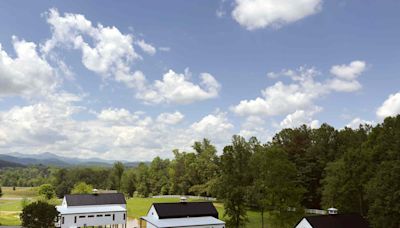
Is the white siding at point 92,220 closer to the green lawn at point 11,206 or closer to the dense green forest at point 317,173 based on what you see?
the dense green forest at point 317,173

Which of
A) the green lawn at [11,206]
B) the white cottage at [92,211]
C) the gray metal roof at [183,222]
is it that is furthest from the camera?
the green lawn at [11,206]

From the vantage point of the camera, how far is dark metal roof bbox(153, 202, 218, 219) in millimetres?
38344

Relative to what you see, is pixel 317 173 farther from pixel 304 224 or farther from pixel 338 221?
pixel 304 224

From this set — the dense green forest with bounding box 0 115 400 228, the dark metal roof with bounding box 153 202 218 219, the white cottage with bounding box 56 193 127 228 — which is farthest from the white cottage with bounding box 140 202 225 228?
the white cottage with bounding box 56 193 127 228

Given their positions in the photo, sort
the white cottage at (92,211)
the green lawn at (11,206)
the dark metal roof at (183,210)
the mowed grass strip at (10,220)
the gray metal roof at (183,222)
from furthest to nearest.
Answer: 1. the green lawn at (11,206)
2. the mowed grass strip at (10,220)
3. the white cottage at (92,211)
4. the dark metal roof at (183,210)
5. the gray metal roof at (183,222)

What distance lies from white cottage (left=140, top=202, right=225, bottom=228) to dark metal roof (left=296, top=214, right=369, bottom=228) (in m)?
9.88

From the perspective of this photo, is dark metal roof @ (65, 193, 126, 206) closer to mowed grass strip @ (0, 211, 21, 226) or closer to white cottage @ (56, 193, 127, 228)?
white cottage @ (56, 193, 127, 228)

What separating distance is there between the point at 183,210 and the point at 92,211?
33.9 ft

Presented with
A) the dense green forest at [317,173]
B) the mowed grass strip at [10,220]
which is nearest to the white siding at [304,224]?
the dense green forest at [317,173]

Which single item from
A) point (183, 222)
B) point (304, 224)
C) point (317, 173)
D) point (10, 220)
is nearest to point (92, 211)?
point (183, 222)

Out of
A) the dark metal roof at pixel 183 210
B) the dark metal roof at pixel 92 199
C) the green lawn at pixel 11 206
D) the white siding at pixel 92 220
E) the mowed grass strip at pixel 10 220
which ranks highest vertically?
the dark metal roof at pixel 92 199

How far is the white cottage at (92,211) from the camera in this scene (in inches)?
1598

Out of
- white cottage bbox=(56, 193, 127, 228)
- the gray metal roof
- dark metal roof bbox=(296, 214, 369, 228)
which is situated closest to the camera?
dark metal roof bbox=(296, 214, 369, 228)

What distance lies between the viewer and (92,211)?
4156cm
